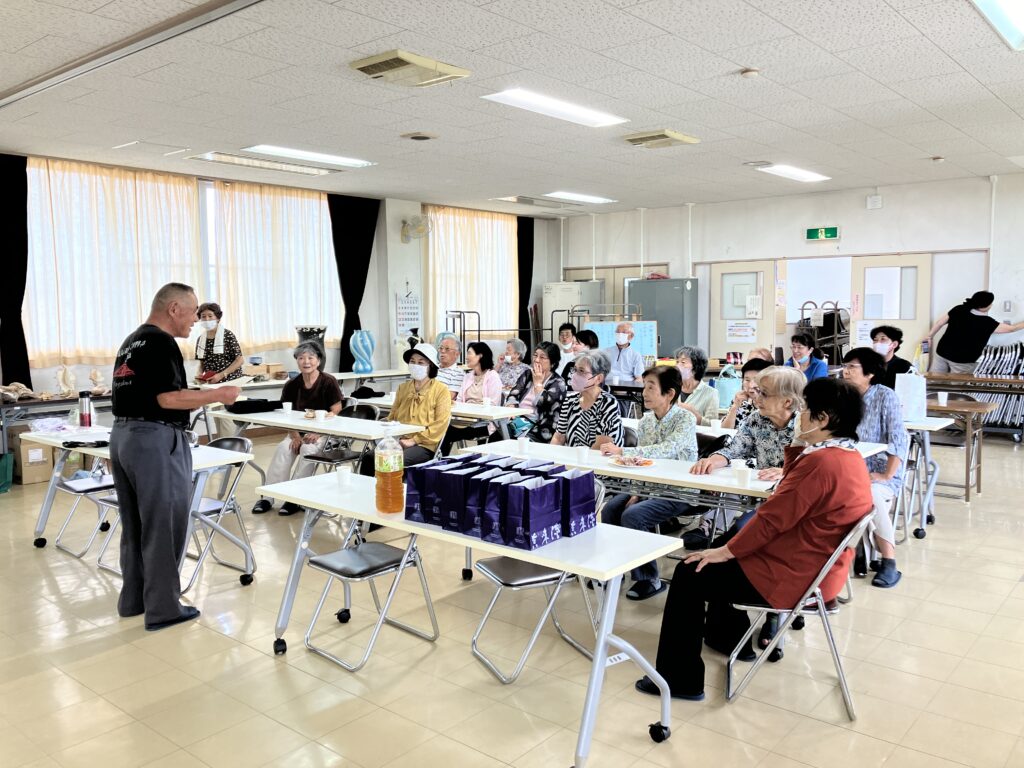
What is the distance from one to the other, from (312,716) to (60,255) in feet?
22.0

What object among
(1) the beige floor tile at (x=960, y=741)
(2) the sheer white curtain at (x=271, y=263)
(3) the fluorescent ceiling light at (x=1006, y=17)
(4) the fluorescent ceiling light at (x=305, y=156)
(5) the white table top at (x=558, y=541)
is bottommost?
(1) the beige floor tile at (x=960, y=741)

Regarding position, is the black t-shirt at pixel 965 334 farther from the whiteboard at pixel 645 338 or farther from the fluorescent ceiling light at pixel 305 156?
the fluorescent ceiling light at pixel 305 156

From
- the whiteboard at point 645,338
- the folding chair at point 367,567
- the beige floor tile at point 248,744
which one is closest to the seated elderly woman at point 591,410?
the folding chair at point 367,567

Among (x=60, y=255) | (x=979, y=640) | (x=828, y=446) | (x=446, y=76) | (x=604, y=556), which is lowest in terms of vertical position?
(x=979, y=640)

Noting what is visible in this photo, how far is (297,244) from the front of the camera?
9797mm

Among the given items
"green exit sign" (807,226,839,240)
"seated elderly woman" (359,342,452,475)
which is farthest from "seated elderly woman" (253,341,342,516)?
"green exit sign" (807,226,839,240)

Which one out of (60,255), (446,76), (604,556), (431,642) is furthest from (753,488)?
(60,255)

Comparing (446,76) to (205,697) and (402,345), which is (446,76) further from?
(402,345)

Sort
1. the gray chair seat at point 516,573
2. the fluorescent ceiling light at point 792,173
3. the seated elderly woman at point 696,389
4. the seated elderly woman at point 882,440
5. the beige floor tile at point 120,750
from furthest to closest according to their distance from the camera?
1. the fluorescent ceiling light at point 792,173
2. the seated elderly woman at point 696,389
3. the seated elderly woman at point 882,440
4. the gray chair seat at point 516,573
5. the beige floor tile at point 120,750

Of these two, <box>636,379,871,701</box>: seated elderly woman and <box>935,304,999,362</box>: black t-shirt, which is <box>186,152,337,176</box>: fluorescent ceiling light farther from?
<box>935,304,999,362</box>: black t-shirt

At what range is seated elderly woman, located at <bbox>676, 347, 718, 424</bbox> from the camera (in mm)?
5773

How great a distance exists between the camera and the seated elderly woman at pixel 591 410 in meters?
4.61

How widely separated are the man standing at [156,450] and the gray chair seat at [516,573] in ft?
4.84

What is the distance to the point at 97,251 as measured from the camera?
814 cm
